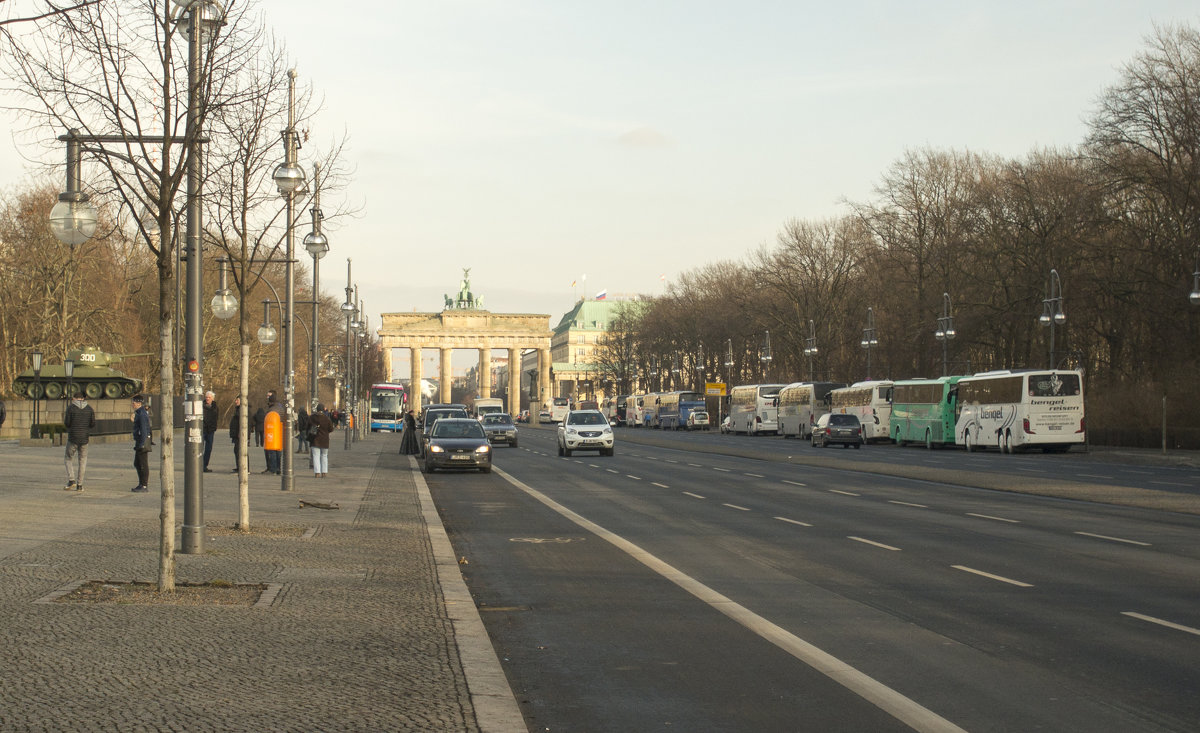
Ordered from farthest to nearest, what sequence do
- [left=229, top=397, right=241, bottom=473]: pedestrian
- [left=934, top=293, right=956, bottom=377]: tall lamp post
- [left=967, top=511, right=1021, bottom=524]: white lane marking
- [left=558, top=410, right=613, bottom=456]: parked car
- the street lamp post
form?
[left=934, top=293, right=956, bottom=377]: tall lamp post, the street lamp post, [left=558, top=410, right=613, bottom=456]: parked car, [left=967, top=511, right=1021, bottom=524]: white lane marking, [left=229, top=397, right=241, bottom=473]: pedestrian

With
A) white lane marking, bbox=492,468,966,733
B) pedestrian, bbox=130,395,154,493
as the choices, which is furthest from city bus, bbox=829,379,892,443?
white lane marking, bbox=492,468,966,733

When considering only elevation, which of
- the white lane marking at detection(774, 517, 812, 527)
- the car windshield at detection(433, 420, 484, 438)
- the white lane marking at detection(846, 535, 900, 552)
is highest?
the car windshield at detection(433, 420, 484, 438)

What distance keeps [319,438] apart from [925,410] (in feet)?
117

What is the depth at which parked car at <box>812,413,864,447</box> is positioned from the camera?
2244 inches

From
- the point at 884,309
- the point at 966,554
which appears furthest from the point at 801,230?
the point at 966,554

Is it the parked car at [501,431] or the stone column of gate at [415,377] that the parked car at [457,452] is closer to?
the parked car at [501,431]

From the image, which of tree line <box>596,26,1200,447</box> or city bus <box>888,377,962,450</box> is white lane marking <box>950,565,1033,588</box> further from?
city bus <box>888,377,962,450</box>

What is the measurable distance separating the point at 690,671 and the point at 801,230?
80.8 meters

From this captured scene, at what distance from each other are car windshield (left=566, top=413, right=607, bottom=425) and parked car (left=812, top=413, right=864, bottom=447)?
13.2 meters

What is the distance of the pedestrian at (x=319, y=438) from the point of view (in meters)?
29.1

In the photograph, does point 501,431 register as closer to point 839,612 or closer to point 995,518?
point 995,518

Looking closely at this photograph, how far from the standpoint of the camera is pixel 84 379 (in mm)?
54875

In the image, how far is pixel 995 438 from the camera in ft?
167

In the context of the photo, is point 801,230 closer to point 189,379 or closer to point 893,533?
point 893,533
